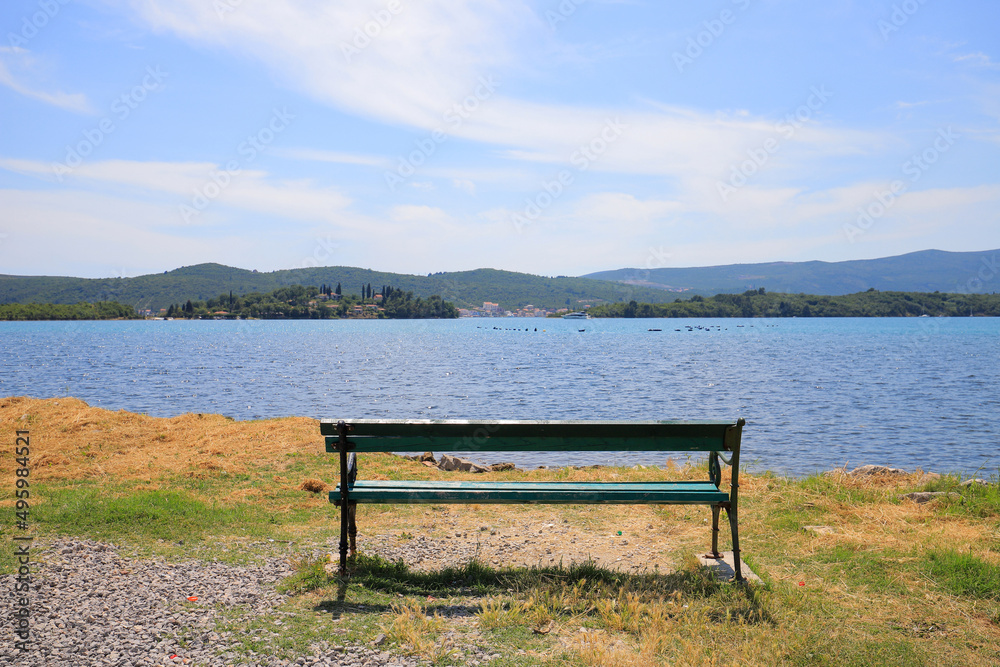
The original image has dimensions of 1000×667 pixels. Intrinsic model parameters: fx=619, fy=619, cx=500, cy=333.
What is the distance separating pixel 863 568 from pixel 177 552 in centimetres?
667

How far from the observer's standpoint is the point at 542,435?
5.62m

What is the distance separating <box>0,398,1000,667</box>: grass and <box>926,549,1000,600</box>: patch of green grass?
2 cm

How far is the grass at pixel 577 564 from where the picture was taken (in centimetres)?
440

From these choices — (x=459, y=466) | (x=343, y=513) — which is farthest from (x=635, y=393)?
(x=343, y=513)

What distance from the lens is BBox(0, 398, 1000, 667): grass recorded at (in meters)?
4.40

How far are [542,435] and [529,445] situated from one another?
154 millimetres

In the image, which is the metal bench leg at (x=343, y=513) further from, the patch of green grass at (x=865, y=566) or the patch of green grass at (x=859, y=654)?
the patch of green grass at (x=865, y=566)

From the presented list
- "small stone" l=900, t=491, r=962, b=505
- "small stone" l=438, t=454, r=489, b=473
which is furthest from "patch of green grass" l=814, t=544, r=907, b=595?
"small stone" l=438, t=454, r=489, b=473

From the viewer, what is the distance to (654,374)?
149ft

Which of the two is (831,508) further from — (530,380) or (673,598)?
(530,380)

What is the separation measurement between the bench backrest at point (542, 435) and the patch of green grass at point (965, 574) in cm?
209

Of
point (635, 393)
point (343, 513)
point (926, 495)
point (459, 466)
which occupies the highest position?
point (343, 513)

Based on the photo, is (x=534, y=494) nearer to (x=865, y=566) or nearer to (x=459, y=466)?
(x=865, y=566)

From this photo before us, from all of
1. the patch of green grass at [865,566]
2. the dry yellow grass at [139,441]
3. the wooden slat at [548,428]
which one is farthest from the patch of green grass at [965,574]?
the dry yellow grass at [139,441]
